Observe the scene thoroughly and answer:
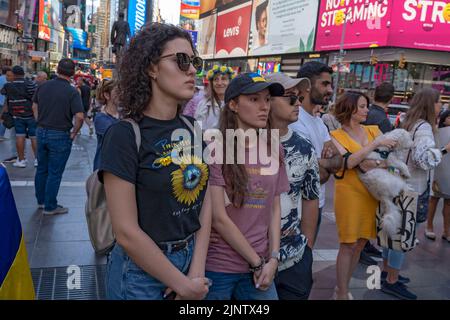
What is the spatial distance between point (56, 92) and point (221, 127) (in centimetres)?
404

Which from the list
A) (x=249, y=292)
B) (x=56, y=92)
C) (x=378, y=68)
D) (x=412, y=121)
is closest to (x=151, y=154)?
(x=249, y=292)

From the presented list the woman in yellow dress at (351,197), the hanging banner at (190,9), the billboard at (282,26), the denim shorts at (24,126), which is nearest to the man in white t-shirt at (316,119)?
the woman in yellow dress at (351,197)

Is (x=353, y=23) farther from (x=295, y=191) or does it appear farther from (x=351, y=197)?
(x=295, y=191)

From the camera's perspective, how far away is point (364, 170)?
3740 mm

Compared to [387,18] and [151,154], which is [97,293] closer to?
[151,154]

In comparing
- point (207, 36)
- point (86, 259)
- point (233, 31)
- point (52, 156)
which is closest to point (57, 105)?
point (52, 156)

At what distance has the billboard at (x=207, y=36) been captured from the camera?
6040 centimetres

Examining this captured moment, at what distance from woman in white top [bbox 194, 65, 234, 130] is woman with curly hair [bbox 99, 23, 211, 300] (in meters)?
3.08

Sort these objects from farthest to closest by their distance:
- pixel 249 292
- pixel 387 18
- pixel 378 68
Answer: pixel 378 68 → pixel 387 18 → pixel 249 292

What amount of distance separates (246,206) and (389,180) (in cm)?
178

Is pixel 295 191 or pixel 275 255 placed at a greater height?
pixel 295 191

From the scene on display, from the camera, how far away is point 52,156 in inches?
226

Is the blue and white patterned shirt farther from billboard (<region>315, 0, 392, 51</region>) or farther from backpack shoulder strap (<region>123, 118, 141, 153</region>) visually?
billboard (<region>315, 0, 392, 51</region>)

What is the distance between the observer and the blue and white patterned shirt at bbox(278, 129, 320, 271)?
265 cm
